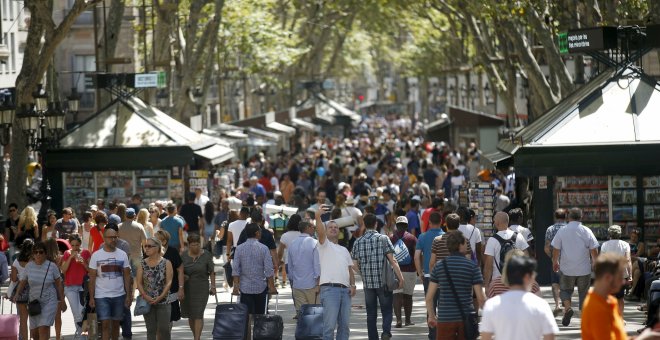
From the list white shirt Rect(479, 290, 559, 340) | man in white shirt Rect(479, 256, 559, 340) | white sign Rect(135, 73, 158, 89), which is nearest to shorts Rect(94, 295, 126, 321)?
man in white shirt Rect(479, 256, 559, 340)

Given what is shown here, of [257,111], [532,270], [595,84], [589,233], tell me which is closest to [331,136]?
[257,111]

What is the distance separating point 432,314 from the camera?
11852 millimetres

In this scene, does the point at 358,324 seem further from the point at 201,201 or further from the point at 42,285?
the point at 201,201

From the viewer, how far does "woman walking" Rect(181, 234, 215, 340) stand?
15172 millimetres

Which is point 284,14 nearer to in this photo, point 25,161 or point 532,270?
point 25,161

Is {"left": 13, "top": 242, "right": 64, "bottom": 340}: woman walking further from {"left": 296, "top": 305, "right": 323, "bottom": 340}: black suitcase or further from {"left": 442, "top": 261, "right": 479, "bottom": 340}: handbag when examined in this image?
{"left": 442, "top": 261, "right": 479, "bottom": 340}: handbag

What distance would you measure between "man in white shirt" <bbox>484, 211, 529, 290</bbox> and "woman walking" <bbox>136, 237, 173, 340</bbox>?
3.21 meters

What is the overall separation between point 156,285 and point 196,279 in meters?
0.64

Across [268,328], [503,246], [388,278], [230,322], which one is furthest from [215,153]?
[268,328]

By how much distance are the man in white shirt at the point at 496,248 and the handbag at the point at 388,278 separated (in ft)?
3.31

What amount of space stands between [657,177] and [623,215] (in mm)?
752

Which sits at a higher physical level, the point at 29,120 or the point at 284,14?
the point at 284,14

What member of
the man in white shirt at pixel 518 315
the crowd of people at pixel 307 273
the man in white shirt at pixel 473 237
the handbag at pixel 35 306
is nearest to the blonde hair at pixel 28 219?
the crowd of people at pixel 307 273

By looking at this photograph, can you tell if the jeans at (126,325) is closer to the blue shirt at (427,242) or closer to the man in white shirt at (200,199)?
the blue shirt at (427,242)
